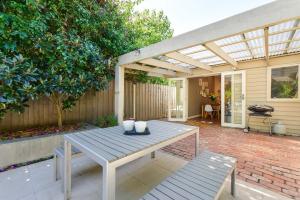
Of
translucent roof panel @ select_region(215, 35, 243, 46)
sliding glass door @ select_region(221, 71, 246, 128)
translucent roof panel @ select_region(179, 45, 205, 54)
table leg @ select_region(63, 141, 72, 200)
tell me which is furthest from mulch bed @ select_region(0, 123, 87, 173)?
sliding glass door @ select_region(221, 71, 246, 128)

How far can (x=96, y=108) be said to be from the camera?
16.4 feet

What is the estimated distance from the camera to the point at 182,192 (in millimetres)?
1308

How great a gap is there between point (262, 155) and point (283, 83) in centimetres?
325

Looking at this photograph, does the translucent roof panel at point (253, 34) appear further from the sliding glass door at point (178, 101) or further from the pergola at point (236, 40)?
the sliding glass door at point (178, 101)

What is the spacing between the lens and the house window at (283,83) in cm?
484

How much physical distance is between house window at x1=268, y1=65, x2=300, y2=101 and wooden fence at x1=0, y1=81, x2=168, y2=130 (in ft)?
15.2

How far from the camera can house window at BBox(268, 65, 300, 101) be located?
191 inches

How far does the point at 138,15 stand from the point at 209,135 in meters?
6.63

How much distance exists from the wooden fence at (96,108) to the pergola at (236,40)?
0.78 meters

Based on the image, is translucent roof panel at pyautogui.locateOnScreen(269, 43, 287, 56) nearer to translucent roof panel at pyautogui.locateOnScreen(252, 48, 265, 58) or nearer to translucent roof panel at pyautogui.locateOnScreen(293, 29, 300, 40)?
translucent roof panel at pyautogui.locateOnScreen(252, 48, 265, 58)

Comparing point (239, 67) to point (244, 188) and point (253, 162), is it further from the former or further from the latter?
point (244, 188)

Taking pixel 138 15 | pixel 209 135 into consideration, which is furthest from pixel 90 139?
pixel 138 15

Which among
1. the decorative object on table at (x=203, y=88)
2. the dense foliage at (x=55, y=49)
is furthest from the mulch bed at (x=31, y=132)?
the decorative object on table at (x=203, y=88)

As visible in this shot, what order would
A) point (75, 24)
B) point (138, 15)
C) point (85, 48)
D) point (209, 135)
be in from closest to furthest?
point (85, 48), point (75, 24), point (209, 135), point (138, 15)
